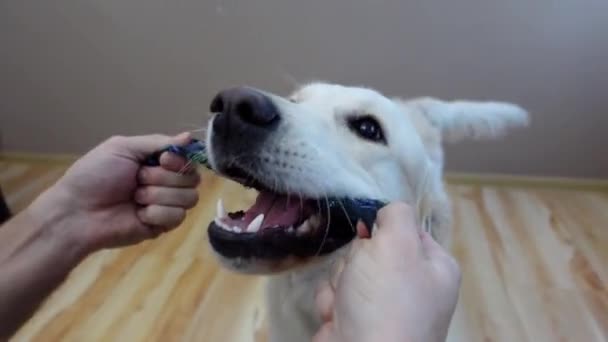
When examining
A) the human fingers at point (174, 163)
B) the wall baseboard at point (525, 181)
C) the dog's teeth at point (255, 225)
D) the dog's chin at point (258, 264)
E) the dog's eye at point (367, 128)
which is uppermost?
the dog's eye at point (367, 128)

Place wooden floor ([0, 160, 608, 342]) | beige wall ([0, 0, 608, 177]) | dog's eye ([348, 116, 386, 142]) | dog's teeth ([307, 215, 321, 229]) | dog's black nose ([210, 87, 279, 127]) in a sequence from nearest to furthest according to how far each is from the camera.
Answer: dog's black nose ([210, 87, 279, 127])
dog's teeth ([307, 215, 321, 229])
dog's eye ([348, 116, 386, 142])
wooden floor ([0, 160, 608, 342])
beige wall ([0, 0, 608, 177])

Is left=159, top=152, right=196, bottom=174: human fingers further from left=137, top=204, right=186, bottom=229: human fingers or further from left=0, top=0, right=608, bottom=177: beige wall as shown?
left=0, top=0, right=608, bottom=177: beige wall

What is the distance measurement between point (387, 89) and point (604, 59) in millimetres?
1030

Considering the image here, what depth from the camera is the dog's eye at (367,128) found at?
3.55ft

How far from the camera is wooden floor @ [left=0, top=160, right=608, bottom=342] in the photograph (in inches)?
73.7

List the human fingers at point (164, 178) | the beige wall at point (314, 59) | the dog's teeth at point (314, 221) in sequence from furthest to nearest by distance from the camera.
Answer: the beige wall at point (314, 59) → the human fingers at point (164, 178) → the dog's teeth at point (314, 221)

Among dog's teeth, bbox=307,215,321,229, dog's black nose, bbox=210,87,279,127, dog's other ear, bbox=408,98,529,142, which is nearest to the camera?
dog's black nose, bbox=210,87,279,127

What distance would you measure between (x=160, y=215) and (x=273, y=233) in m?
0.39

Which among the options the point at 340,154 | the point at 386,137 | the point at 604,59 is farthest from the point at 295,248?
the point at 604,59

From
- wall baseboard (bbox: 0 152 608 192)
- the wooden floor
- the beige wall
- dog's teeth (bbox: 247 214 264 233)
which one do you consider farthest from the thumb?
wall baseboard (bbox: 0 152 608 192)

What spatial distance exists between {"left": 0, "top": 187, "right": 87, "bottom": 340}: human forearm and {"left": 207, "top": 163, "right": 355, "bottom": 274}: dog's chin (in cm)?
39

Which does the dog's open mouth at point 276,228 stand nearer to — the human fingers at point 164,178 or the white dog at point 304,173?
the white dog at point 304,173

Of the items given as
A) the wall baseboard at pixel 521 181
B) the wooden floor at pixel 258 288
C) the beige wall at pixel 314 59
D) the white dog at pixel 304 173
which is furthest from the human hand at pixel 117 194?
the wall baseboard at pixel 521 181

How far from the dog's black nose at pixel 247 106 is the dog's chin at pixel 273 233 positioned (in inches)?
3.3
